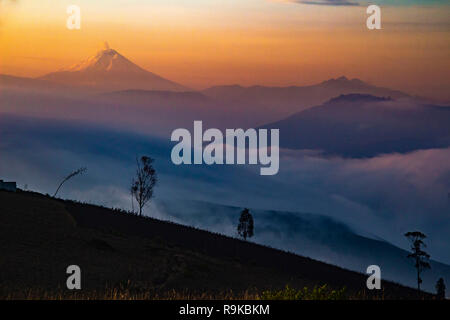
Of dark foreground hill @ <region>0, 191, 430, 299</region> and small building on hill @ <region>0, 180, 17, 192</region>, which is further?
small building on hill @ <region>0, 180, 17, 192</region>

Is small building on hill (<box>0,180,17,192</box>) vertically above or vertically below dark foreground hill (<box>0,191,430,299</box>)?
above

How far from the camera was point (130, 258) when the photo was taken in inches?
2611

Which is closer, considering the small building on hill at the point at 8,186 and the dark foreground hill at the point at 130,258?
the dark foreground hill at the point at 130,258

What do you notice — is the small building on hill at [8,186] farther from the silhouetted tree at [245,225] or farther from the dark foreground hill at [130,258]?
the silhouetted tree at [245,225]

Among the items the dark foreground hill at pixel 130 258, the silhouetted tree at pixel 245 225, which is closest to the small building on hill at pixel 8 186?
the dark foreground hill at pixel 130 258

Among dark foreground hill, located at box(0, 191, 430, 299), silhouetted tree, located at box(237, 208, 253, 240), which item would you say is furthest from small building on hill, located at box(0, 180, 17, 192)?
silhouetted tree, located at box(237, 208, 253, 240)

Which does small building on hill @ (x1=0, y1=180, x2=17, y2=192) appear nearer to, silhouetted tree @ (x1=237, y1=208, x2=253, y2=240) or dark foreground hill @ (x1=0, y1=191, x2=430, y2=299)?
dark foreground hill @ (x1=0, y1=191, x2=430, y2=299)

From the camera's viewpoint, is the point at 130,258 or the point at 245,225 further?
the point at 245,225

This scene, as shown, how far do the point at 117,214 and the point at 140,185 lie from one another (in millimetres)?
18003

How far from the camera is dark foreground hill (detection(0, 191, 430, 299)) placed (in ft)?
186

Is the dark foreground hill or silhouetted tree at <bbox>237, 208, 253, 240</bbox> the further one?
silhouetted tree at <bbox>237, 208, 253, 240</bbox>

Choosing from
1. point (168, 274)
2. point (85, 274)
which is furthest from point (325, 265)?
point (85, 274)

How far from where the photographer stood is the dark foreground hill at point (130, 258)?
5656cm
